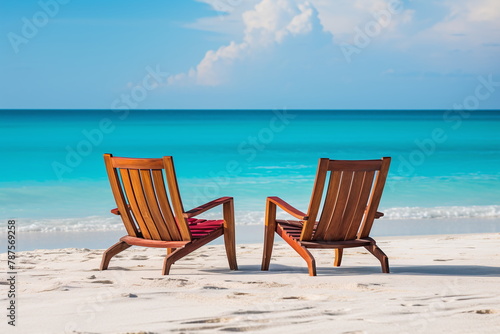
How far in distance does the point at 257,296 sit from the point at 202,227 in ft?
3.65

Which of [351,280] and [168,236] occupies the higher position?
[168,236]

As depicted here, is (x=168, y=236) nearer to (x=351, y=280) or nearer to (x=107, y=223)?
(x=351, y=280)

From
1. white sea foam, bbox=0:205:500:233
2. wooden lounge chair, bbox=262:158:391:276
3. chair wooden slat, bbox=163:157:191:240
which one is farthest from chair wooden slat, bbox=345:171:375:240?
white sea foam, bbox=0:205:500:233

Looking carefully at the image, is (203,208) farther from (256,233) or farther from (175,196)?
(256,233)

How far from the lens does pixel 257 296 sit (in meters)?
3.69

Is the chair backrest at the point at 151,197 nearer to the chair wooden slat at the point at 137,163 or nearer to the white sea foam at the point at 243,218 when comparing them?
the chair wooden slat at the point at 137,163

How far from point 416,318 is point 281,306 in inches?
27.9

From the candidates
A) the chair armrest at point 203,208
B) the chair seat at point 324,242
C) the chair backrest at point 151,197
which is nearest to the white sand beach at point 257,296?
the chair seat at point 324,242

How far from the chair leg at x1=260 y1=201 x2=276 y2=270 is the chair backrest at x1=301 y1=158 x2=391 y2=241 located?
0.34 metres

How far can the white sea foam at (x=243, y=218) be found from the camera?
8.11 metres

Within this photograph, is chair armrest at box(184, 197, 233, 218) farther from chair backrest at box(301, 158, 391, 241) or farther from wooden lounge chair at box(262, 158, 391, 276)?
chair backrest at box(301, 158, 391, 241)

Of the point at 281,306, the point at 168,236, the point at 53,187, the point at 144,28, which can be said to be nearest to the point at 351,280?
the point at 281,306

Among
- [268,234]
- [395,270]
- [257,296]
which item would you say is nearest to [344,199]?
[268,234]

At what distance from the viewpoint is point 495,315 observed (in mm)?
3268
